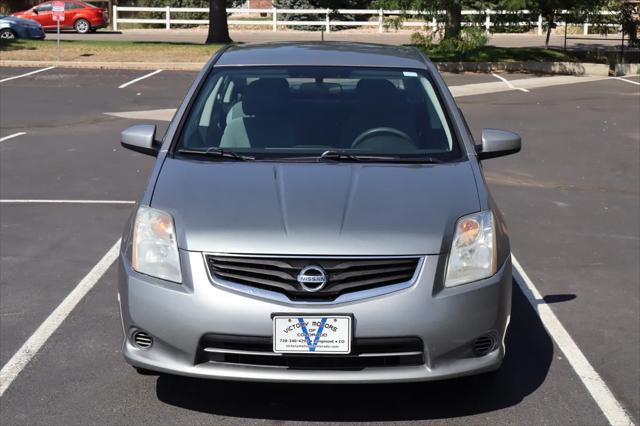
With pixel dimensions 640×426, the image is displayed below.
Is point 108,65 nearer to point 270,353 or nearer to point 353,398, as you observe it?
point 353,398

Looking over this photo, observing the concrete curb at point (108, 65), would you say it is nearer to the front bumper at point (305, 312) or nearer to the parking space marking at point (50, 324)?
the parking space marking at point (50, 324)

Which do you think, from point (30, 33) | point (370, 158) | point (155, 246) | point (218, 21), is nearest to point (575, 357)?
point (370, 158)

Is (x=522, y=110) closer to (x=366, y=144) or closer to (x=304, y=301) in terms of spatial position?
(x=366, y=144)

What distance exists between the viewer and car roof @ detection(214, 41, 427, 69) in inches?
234

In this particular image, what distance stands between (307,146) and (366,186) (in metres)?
0.75

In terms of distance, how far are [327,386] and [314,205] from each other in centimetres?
101

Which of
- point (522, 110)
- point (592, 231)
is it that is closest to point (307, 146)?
point (592, 231)

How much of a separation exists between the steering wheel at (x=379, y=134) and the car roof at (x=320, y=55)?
526 mm

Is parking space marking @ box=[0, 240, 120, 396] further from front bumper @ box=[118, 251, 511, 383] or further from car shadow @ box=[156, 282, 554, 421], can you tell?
front bumper @ box=[118, 251, 511, 383]

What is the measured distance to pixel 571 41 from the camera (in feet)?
126

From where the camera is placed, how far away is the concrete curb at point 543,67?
26078mm

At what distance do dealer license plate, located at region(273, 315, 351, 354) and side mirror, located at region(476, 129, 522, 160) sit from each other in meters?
1.79

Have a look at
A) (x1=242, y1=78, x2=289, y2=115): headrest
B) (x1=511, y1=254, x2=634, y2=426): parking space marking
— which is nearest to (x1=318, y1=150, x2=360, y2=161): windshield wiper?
(x1=242, y1=78, x2=289, y2=115): headrest

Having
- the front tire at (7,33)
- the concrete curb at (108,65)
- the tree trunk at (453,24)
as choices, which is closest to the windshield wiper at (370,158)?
the concrete curb at (108,65)
